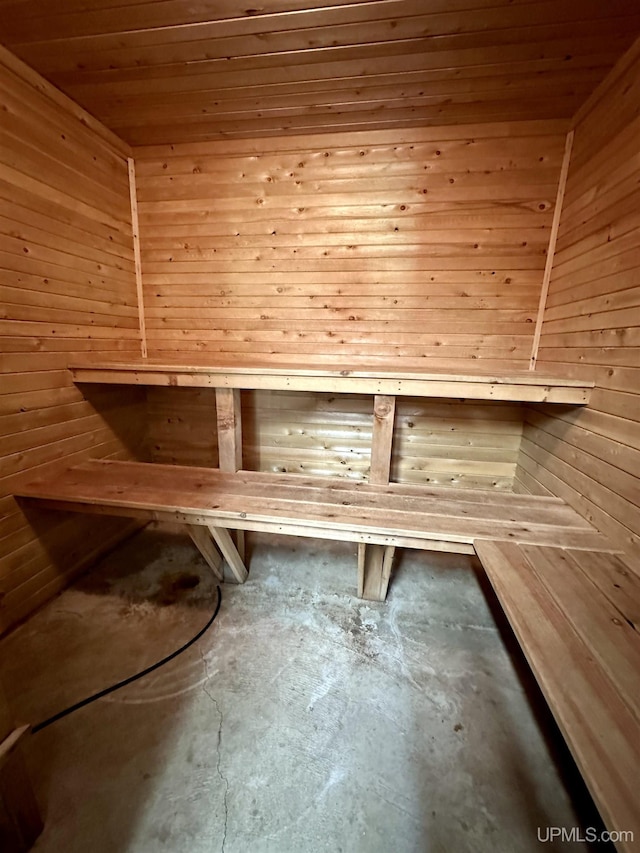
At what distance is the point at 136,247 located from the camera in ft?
7.77

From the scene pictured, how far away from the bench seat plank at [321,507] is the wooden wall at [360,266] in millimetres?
750

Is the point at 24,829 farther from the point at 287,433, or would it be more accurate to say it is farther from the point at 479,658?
the point at 287,433

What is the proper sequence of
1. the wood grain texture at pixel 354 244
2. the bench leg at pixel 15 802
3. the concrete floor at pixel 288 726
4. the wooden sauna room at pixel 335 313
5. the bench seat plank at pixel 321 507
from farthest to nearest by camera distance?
the wood grain texture at pixel 354 244
the bench seat plank at pixel 321 507
the wooden sauna room at pixel 335 313
the concrete floor at pixel 288 726
the bench leg at pixel 15 802

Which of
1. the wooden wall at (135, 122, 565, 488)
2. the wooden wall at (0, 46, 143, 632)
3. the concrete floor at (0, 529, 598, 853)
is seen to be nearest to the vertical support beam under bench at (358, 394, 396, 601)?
the concrete floor at (0, 529, 598, 853)

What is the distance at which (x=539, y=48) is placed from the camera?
4.74 ft

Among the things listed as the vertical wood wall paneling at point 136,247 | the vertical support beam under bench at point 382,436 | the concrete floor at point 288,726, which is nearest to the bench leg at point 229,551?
the concrete floor at point 288,726

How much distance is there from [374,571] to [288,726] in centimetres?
79

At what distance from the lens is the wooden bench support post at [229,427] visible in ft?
6.05

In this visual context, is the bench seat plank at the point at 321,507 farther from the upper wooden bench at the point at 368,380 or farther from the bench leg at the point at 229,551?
the upper wooden bench at the point at 368,380

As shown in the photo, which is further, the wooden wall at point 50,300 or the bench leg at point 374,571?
the bench leg at point 374,571

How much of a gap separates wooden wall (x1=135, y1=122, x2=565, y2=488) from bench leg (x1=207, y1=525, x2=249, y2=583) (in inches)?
34.8

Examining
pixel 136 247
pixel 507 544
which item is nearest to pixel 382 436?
pixel 507 544

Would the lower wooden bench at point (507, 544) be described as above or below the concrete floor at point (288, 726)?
above

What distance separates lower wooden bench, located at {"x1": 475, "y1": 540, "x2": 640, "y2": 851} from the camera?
62 centimetres
